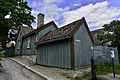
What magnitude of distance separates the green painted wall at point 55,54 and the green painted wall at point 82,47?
76 cm

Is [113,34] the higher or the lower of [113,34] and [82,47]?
the higher

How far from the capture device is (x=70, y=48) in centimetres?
735

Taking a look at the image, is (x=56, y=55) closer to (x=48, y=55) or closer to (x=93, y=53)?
(x=48, y=55)

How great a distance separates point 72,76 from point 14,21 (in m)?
18.7

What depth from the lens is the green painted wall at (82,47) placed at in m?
7.69

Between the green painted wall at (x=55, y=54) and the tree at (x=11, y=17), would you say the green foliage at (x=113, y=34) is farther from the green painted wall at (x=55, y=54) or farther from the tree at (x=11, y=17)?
the tree at (x=11, y=17)

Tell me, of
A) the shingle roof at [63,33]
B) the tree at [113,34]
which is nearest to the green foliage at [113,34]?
the tree at [113,34]

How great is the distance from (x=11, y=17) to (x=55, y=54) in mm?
16345

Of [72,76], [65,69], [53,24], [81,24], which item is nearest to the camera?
[72,76]

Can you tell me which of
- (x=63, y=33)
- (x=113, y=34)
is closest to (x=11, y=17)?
(x=63, y=33)

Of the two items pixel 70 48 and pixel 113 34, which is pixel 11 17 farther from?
pixel 113 34

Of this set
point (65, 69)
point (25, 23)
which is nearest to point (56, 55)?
point (65, 69)

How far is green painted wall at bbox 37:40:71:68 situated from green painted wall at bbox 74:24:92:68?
2.50 ft

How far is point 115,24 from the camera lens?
14.7m
